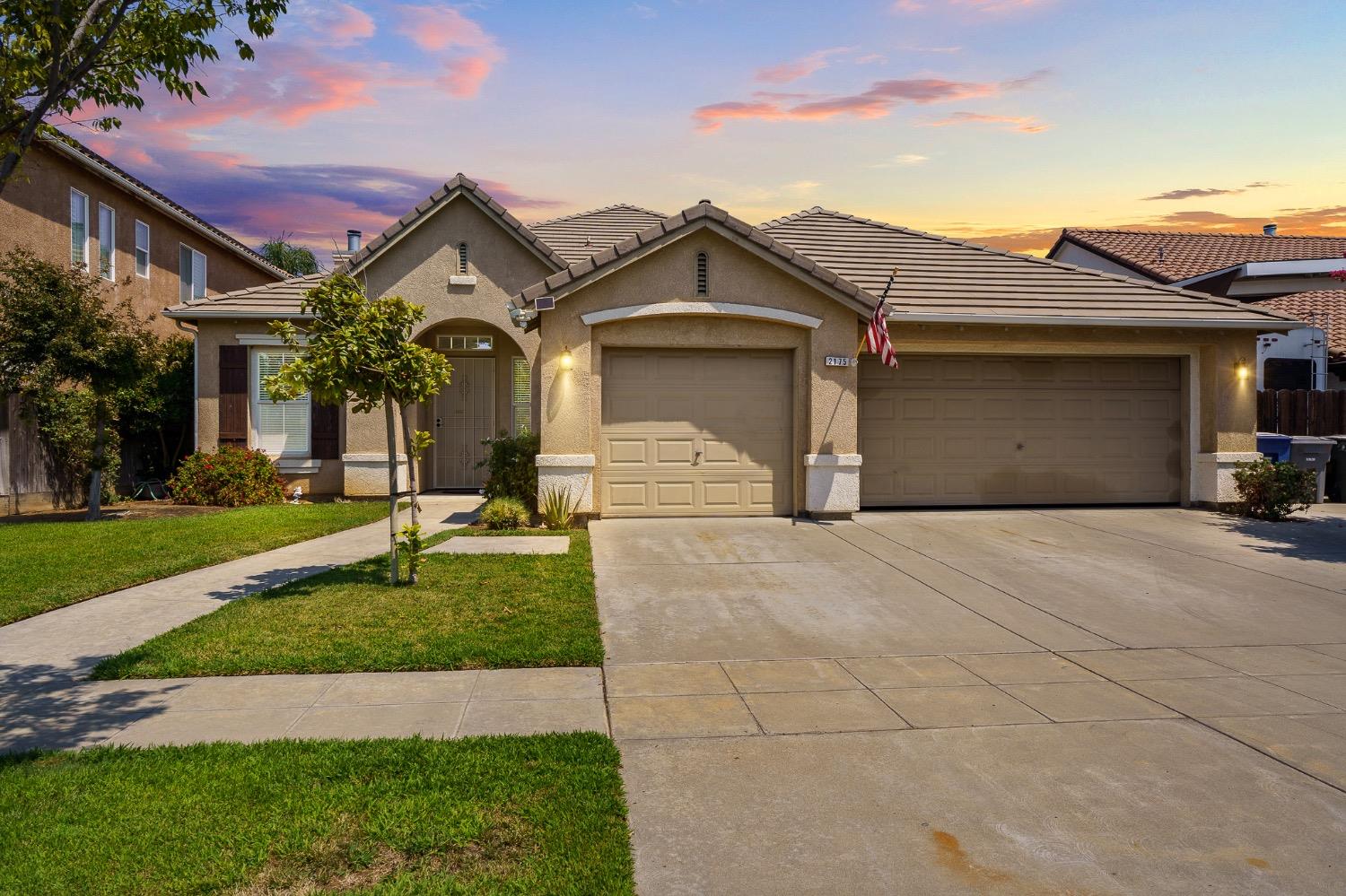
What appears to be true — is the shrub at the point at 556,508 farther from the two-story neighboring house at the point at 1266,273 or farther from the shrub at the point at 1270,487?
the two-story neighboring house at the point at 1266,273

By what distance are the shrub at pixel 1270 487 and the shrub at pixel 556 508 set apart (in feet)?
35.5

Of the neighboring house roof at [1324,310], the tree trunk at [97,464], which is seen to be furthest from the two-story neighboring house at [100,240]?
the neighboring house roof at [1324,310]

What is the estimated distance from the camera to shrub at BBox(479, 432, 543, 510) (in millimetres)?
12555

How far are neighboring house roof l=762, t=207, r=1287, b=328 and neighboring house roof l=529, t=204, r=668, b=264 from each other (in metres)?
3.57

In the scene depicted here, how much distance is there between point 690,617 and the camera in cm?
742

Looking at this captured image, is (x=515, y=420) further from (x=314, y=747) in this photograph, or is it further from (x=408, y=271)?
(x=314, y=747)

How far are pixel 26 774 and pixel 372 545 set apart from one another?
271 inches

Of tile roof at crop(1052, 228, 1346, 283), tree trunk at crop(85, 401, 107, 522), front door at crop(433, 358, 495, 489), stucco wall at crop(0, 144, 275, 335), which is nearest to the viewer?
tree trunk at crop(85, 401, 107, 522)

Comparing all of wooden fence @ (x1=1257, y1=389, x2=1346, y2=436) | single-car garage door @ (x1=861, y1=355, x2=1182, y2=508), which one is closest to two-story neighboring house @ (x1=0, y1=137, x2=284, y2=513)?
single-car garage door @ (x1=861, y1=355, x2=1182, y2=508)

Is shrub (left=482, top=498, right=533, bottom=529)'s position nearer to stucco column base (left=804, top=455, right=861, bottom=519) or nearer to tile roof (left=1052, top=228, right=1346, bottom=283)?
stucco column base (left=804, top=455, right=861, bottom=519)

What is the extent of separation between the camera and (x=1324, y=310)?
864 inches

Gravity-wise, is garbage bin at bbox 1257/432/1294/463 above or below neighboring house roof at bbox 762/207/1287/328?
below

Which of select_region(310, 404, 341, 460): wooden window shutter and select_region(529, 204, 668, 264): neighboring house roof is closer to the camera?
select_region(310, 404, 341, 460): wooden window shutter

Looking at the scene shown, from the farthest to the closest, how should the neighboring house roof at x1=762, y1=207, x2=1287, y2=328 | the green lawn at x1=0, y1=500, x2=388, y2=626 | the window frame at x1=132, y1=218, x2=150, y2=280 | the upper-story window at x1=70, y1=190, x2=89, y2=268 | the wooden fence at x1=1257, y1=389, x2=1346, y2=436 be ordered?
the window frame at x1=132, y1=218, x2=150, y2=280, the wooden fence at x1=1257, y1=389, x2=1346, y2=436, the upper-story window at x1=70, y1=190, x2=89, y2=268, the neighboring house roof at x1=762, y1=207, x2=1287, y2=328, the green lawn at x1=0, y1=500, x2=388, y2=626
